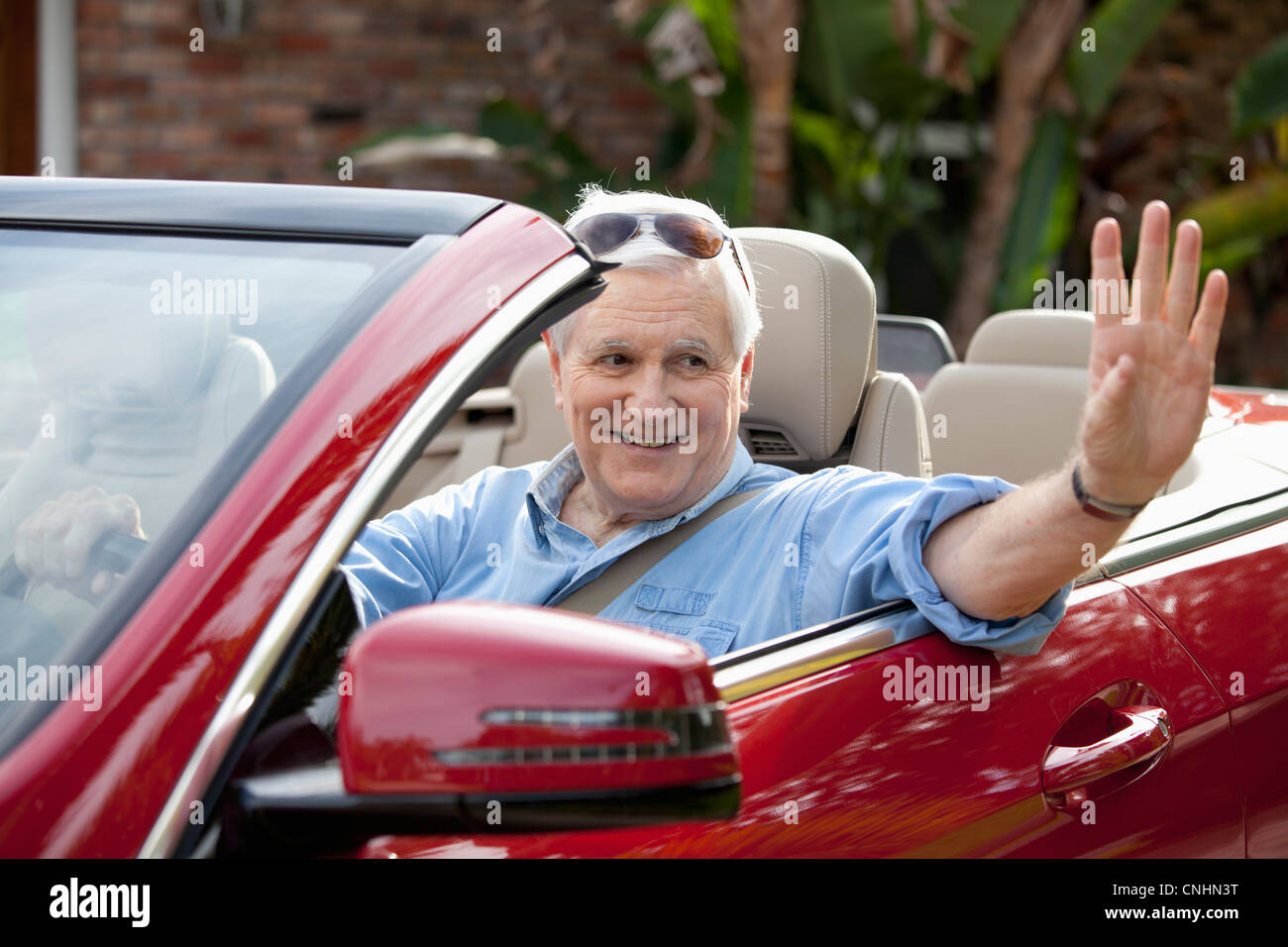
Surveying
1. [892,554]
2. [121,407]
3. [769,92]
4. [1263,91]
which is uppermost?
[1263,91]

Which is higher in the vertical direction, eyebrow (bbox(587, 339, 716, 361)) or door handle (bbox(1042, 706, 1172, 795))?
eyebrow (bbox(587, 339, 716, 361))

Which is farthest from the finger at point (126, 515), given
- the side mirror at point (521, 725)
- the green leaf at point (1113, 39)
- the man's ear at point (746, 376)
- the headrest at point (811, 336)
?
the green leaf at point (1113, 39)

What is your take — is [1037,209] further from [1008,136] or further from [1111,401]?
[1111,401]

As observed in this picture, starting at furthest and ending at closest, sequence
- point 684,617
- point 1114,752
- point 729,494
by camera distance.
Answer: point 729,494
point 684,617
point 1114,752

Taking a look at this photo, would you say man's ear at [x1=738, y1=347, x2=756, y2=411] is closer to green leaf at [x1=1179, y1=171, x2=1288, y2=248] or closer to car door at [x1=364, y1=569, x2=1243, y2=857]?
car door at [x1=364, y1=569, x2=1243, y2=857]

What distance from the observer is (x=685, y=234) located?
2139 mm

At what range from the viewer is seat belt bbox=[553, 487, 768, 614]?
205 centimetres

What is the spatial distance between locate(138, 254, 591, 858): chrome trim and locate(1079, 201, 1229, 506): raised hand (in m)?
0.60

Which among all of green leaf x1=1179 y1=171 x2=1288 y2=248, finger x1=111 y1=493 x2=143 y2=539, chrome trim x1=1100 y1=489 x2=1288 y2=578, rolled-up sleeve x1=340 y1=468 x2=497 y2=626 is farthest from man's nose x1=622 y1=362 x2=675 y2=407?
green leaf x1=1179 y1=171 x2=1288 y2=248

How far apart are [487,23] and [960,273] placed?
295 cm

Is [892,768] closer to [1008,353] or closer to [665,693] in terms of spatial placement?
[665,693]

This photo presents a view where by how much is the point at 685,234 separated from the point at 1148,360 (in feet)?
2.70

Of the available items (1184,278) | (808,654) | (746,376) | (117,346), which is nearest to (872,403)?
(746,376)

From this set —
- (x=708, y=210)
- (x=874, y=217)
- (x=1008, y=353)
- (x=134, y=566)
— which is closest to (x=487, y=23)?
(x=874, y=217)
